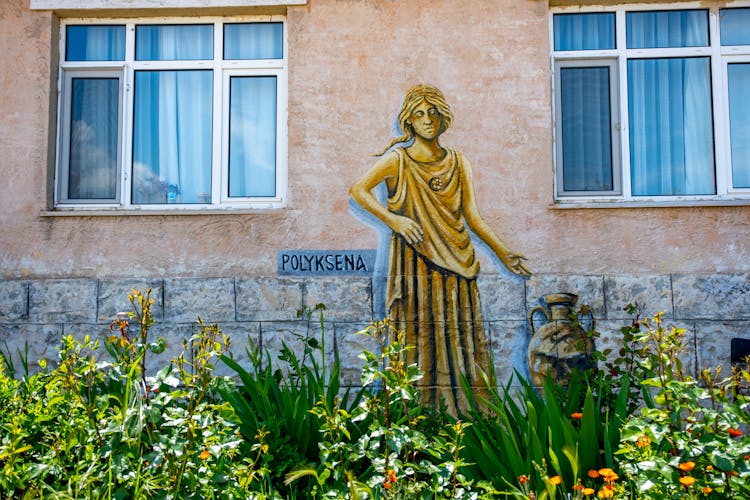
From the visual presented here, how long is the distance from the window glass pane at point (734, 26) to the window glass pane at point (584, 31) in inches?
35.0

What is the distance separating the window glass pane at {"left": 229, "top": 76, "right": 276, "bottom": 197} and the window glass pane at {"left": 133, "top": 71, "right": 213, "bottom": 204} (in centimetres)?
21

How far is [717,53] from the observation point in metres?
6.08

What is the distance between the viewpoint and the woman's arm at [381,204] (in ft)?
19.2

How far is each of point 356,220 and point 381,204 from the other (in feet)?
0.77

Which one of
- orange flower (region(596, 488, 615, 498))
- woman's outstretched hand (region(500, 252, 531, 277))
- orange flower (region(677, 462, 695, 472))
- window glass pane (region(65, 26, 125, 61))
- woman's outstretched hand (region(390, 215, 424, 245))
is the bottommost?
orange flower (region(596, 488, 615, 498))

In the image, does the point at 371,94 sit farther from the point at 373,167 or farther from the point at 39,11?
the point at 39,11

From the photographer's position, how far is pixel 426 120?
5938 millimetres

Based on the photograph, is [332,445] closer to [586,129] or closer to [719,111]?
[586,129]

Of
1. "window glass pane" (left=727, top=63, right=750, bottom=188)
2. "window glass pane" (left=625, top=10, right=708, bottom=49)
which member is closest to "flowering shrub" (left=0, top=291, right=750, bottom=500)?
"window glass pane" (left=727, top=63, right=750, bottom=188)

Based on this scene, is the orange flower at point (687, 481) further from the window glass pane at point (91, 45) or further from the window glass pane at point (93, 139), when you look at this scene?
the window glass pane at point (91, 45)

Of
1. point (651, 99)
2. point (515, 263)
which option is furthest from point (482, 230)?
point (651, 99)

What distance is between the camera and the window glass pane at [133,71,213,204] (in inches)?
243

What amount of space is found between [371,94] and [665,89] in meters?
2.43

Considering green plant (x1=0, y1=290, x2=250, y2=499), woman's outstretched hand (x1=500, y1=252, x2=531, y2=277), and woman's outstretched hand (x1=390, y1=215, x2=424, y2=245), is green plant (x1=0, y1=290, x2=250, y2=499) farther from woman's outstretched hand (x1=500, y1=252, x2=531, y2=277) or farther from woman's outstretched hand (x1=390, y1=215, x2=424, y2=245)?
woman's outstretched hand (x1=500, y1=252, x2=531, y2=277)
